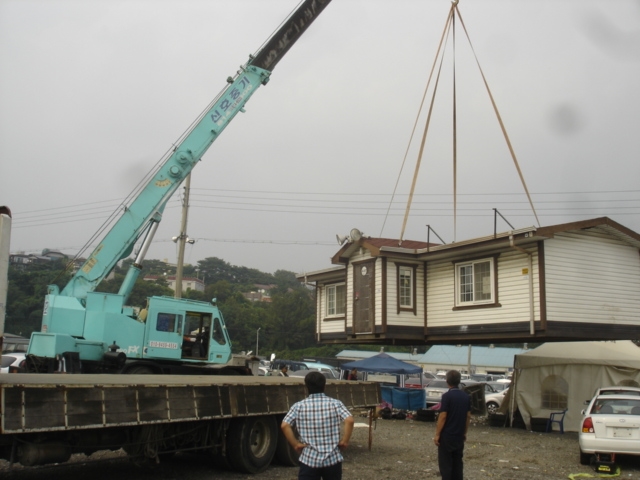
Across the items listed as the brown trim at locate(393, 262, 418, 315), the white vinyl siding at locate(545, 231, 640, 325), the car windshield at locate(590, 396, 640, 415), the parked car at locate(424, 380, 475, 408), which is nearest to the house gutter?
the white vinyl siding at locate(545, 231, 640, 325)

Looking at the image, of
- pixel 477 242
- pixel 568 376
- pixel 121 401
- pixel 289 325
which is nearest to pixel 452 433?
pixel 121 401

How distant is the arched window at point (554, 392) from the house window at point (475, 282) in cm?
472

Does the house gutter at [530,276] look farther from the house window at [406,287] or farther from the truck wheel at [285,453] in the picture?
the truck wheel at [285,453]

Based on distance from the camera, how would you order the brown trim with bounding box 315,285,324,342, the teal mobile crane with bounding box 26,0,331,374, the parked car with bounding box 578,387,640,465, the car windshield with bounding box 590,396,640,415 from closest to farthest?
the parked car with bounding box 578,387,640,465, the car windshield with bounding box 590,396,640,415, the teal mobile crane with bounding box 26,0,331,374, the brown trim with bounding box 315,285,324,342

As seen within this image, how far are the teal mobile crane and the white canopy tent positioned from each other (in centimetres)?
1010

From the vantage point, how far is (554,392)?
72.8 ft

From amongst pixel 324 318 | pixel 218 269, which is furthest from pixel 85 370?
pixel 218 269

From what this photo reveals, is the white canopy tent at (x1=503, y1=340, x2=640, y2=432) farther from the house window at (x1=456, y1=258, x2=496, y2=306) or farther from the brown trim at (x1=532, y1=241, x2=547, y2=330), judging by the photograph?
the brown trim at (x1=532, y1=241, x2=547, y2=330)

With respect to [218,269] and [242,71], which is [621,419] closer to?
[242,71]

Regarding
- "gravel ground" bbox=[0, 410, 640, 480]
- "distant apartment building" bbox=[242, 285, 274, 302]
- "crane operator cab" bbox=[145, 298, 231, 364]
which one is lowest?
"gravel ground" bbox=[0, 410, 640, 480]

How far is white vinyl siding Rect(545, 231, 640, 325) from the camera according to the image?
59.7ft

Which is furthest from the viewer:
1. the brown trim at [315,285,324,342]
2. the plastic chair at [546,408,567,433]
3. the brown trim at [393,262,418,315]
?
the brown trim at [315,285,324,342]

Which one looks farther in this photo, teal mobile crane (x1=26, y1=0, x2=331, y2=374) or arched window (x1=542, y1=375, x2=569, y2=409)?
arched window (x1=542, y1=375, x2=569, y2=409)

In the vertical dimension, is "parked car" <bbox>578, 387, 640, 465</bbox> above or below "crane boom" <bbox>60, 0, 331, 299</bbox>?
below
